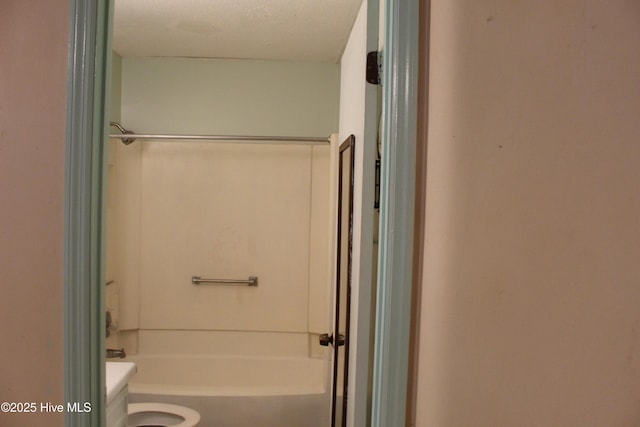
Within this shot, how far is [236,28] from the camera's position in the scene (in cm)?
229

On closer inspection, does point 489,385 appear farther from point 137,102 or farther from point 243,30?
point 137,102

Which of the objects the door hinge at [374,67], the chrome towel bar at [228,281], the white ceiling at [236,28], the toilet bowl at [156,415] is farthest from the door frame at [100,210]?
the chrome towel bar at [228,281]

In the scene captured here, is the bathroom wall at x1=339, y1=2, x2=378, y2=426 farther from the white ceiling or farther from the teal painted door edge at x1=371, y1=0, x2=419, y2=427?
the white ceiling

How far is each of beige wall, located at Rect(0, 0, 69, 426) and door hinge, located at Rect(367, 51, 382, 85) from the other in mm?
731

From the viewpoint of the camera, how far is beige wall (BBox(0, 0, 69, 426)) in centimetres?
80

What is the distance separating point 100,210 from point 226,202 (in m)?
2.01

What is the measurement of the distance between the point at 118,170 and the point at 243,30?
4.04 ft

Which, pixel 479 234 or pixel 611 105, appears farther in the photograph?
pixel 479 234

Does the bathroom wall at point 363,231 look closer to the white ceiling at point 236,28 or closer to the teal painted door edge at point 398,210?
the teal painted door edge at point 398,210

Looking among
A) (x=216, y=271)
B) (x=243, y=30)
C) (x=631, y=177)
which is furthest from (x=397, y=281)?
(x=216, y=271)

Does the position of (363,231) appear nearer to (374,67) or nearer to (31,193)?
(374,67)

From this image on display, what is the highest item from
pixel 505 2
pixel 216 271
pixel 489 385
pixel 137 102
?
pixel 137 102

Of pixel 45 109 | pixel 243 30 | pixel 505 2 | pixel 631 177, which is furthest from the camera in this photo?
pixel 243 30

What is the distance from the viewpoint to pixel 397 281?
2.77 ft
